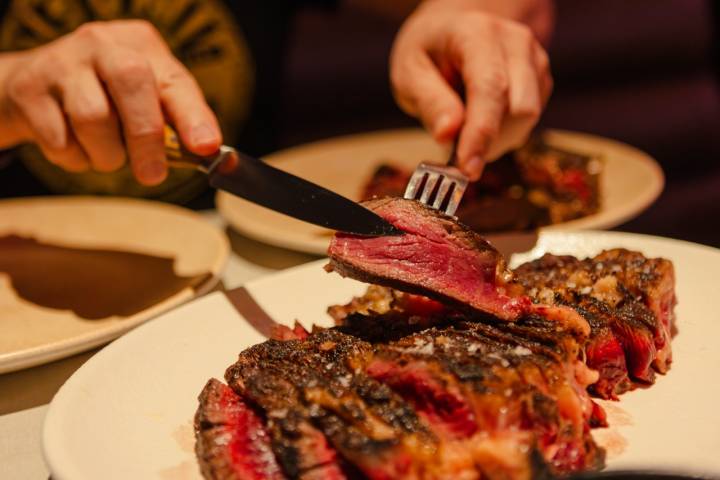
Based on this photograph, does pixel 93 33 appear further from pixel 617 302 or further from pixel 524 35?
pixel 617 302

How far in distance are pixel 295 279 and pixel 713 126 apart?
664 centimetres

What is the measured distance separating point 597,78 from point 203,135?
6490mm

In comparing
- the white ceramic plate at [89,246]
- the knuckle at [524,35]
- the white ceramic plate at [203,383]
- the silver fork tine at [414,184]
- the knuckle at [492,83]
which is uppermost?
the knuckle at [524,35]

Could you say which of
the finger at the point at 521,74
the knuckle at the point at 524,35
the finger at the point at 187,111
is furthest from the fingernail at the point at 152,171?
the knuckle at the point at 524,35

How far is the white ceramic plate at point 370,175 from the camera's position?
335cm

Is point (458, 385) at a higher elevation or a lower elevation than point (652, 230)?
higher

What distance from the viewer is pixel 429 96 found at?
304 centimetres

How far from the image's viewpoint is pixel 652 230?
4.88m

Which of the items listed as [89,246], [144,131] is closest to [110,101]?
[144,131]

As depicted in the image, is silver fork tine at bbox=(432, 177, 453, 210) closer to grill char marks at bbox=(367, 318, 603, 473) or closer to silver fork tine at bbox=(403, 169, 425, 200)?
silver fork tine at bbox=(403, 169, 425, 200)

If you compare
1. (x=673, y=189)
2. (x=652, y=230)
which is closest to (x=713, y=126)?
(x=673, y=189)

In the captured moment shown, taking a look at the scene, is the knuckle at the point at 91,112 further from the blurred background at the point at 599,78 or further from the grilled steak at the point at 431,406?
the blurred background at the point at 599,78

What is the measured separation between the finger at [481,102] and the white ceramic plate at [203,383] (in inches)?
24.7

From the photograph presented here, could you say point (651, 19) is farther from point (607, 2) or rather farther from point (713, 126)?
point (713, 126)
